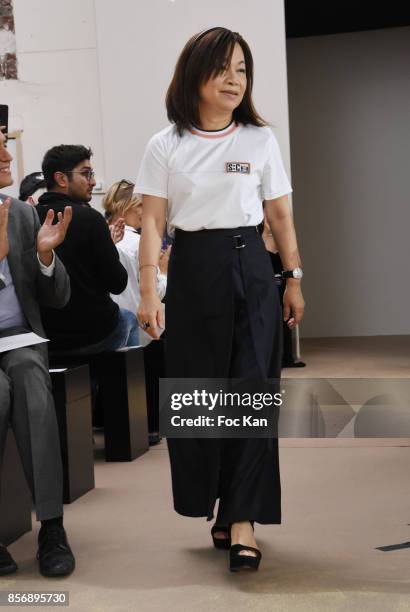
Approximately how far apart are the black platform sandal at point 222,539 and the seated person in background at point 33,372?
41cm

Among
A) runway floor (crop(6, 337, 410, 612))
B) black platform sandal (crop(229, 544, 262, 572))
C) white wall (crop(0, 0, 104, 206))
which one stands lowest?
runway floor (crop(6, 337, 410, 612))

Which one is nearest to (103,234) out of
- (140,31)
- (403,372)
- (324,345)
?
(403,372)

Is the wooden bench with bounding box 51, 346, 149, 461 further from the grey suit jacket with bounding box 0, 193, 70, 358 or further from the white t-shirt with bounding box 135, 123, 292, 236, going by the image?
the white t-shirt with bounding box 135, 123, 292, 236

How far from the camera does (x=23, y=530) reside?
278cm

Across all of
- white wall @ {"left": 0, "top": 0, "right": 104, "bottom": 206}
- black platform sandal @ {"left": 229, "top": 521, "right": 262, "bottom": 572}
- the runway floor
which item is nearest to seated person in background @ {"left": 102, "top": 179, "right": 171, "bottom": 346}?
the runway floor

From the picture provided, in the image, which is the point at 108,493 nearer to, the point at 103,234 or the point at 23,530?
the point at 23,530

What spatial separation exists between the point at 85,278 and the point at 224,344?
1.49m

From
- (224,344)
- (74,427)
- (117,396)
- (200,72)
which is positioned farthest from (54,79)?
(224,344)

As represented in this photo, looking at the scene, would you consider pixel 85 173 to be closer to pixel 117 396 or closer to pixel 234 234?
pixel 117 396

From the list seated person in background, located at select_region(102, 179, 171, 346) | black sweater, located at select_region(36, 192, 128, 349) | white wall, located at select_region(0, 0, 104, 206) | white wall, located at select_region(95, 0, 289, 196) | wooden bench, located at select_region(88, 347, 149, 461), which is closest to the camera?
black sweater, located at select_region(36, 192, 128, 349)

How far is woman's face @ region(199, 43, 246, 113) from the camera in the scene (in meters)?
2.40

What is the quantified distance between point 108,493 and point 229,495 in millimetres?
997

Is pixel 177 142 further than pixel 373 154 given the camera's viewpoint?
No

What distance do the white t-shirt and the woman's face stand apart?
8cm
